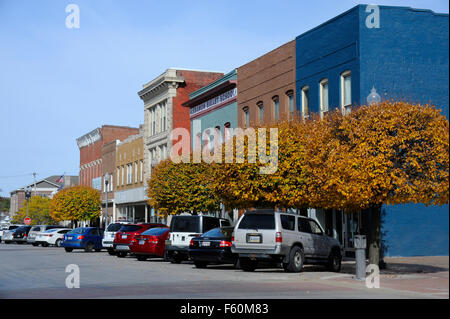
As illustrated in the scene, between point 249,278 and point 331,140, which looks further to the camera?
point 331,140

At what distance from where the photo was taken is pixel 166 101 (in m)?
54.7

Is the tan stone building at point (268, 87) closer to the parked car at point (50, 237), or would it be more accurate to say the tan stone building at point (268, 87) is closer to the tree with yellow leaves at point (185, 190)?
the tree with yellow leaves at point (185, 190)

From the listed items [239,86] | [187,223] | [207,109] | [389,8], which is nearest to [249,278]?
[187,223]

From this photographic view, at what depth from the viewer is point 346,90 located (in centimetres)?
2908

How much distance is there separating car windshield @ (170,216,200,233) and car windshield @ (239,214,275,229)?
4.80 meters

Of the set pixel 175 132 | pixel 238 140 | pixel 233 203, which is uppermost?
pixel 175 132

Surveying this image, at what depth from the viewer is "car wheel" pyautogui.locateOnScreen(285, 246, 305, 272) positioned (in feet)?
66.2

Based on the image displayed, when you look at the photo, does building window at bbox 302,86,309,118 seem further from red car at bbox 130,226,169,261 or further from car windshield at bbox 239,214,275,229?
car windshield at bbox 239,214,275,229

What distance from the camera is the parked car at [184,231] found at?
25266mm

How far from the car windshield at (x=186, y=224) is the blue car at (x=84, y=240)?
45.1ft

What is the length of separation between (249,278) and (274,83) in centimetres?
1887

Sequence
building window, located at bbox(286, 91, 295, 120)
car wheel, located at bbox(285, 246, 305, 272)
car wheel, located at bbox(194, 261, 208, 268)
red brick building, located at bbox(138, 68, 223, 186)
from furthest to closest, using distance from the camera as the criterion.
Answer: red brick building, located at bbox(138, 68, 223, 186) → building window, located at bbox(286, 91, 295, 120) → car wheel, located at bbox(194, 261, 208, 268) → car wheel, located at bbox(285, 246, 305, 272)

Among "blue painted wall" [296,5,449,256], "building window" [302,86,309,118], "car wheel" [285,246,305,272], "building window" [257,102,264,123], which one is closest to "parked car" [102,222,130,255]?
"building window" [257,102,264,123]

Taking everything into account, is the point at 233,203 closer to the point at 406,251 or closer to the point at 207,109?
the point at 406,251
